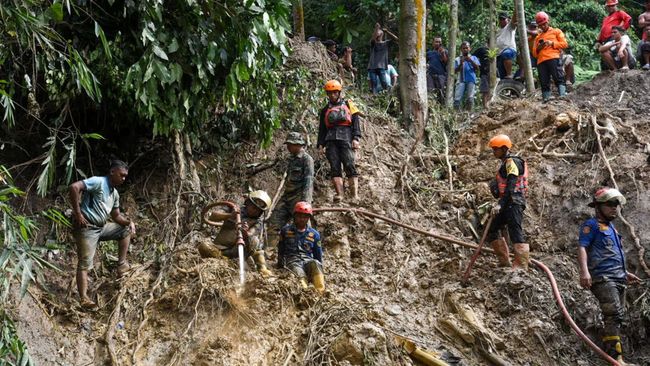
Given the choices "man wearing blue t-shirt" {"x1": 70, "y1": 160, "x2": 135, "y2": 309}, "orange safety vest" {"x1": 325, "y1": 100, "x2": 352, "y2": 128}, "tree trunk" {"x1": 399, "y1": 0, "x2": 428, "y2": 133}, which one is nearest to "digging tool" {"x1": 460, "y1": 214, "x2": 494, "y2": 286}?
"orange safety vest" {"x1": 325, "y1": 100, "x2": 352, "y2": 128}

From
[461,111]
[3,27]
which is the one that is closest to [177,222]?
[3,27]

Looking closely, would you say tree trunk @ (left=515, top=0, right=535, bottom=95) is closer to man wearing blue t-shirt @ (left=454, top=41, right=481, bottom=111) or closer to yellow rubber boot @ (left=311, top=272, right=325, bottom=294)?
man wearing blue t-shirt @ (left=454, top=41, right=481, bottom=111)

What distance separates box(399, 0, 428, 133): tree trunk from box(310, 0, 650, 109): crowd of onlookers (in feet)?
5.12

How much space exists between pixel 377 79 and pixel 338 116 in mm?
Answer: 5286

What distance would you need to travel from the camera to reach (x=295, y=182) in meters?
9.62

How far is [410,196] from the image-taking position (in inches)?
431

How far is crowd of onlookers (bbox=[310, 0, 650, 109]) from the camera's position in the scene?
508 inches

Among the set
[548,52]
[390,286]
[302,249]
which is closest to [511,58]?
[548,52]

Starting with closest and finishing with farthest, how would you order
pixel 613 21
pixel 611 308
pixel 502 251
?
pixel 611 308 < pixel 502 251 < pixel 613 21

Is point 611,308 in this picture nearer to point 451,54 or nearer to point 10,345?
point 10,345

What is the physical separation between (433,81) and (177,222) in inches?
313

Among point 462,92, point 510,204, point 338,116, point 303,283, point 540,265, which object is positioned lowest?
point 540,265

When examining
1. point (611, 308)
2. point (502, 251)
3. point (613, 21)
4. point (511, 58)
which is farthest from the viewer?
point (511, 58)

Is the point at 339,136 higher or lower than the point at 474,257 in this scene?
higher
